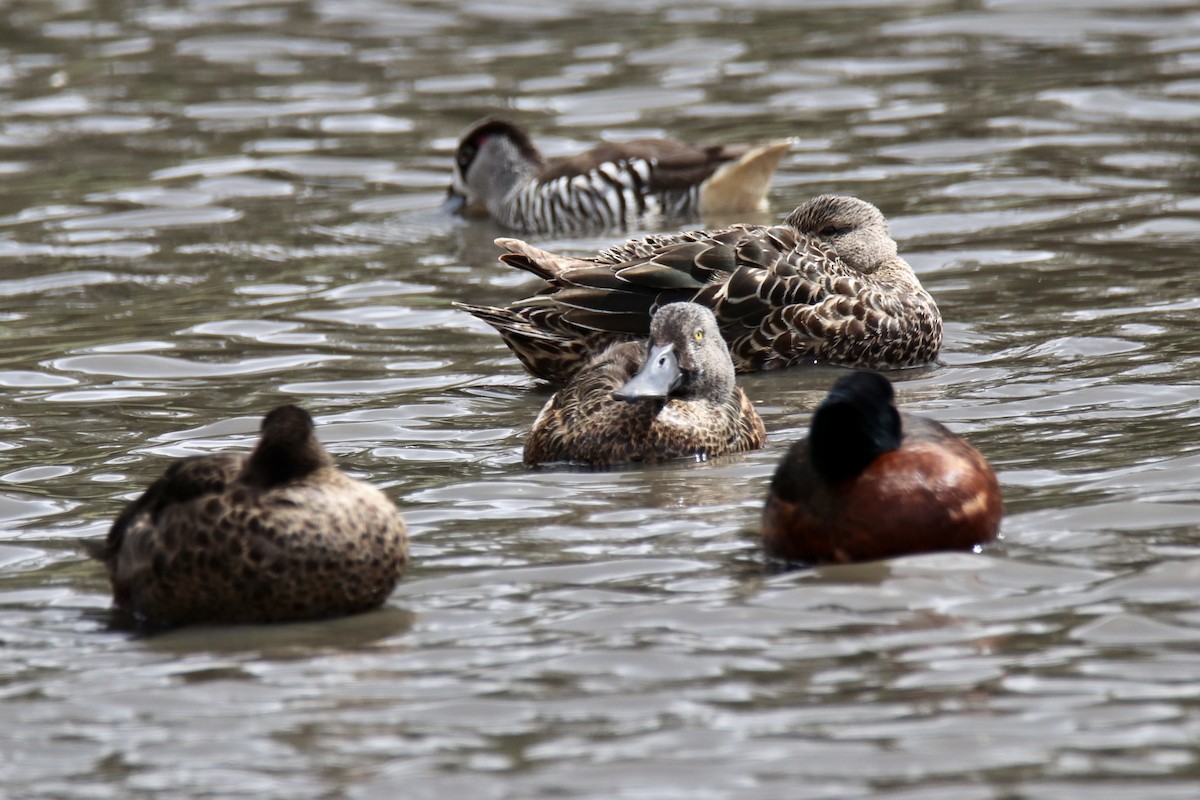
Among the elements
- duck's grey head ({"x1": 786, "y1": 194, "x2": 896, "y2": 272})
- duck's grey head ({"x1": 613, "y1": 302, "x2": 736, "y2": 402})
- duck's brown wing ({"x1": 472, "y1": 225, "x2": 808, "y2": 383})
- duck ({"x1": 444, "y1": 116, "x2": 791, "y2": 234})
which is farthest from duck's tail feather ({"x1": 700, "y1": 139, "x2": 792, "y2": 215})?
duck's grey head ({"x1": 613, "y1": 302, "x2": 736, "y2": 402})

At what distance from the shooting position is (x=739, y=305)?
32.0 ft

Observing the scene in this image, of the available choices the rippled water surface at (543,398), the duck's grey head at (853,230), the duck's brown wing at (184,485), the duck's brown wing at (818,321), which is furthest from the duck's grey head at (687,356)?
the duck's grey head at (853,230)

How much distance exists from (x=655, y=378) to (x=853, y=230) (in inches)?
115

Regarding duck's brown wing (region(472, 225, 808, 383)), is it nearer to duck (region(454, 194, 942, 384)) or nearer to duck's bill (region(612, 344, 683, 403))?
duck (region(454, 194, 942, 384))

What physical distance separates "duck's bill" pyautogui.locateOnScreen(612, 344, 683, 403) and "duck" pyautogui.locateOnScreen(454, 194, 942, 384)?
1.56 metres

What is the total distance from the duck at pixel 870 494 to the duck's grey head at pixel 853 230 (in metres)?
4.07

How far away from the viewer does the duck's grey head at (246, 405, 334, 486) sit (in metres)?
6.04

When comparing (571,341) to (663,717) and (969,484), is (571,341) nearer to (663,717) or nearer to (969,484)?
(969,484)

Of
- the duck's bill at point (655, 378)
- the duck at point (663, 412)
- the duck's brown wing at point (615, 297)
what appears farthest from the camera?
the duck's brown wing at point (615, 297)

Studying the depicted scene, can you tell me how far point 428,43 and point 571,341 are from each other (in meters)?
11.2

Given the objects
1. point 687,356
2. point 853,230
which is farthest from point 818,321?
point 687,356

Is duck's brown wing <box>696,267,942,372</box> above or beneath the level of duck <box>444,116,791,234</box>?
beneath

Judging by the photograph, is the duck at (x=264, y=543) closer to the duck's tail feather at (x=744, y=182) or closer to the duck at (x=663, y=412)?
the duck at (x=663, y=412)

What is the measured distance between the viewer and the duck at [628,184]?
1416 cm
